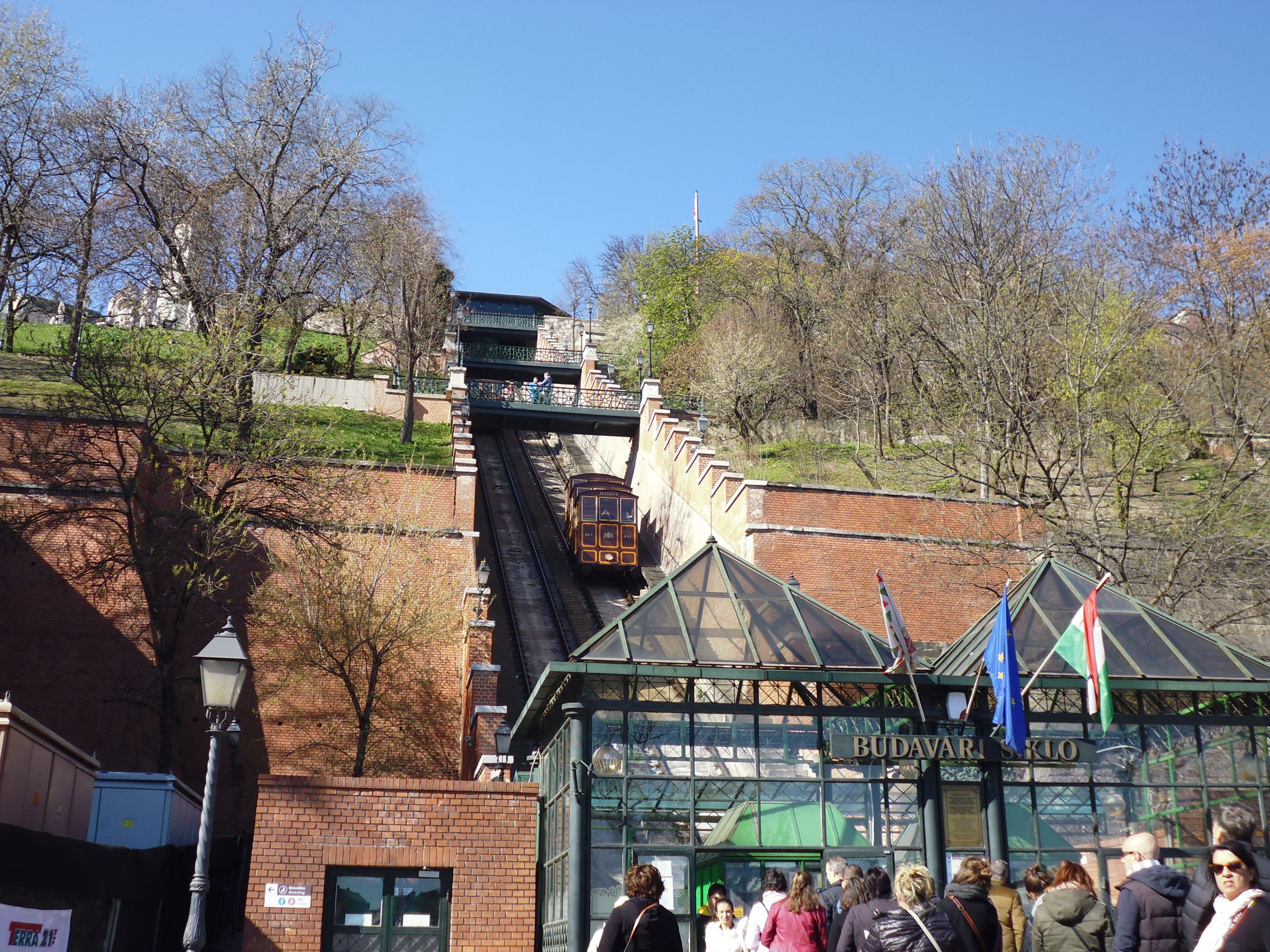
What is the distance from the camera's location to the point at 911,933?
20.2 ft

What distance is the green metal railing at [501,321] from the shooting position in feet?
229

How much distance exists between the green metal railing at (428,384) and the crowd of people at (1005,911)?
1338 inches

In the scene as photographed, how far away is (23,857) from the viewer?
9359 millimetres

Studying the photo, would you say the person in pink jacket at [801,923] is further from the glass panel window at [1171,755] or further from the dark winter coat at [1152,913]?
the glass panel window at [1171,755]

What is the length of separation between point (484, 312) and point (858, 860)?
63.1 metres

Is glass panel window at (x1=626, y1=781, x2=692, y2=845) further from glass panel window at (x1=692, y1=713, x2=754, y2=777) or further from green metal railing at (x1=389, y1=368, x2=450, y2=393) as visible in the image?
green metal railing at (x1=389, y1=368, x2=450, y2=393)

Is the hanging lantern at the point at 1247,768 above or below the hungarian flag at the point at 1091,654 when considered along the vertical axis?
below

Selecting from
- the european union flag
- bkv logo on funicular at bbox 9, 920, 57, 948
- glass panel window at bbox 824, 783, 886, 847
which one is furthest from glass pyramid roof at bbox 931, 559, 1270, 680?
bkv logo on funicular at bbox 9, 920, 57, 948

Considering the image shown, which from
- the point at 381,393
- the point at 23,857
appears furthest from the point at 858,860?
the point at 381,393

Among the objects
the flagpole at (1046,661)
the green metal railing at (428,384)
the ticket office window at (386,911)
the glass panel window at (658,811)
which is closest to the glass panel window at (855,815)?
the glass panel window at (658,811)

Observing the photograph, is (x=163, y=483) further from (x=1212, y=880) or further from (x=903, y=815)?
(x=1212, y=880)

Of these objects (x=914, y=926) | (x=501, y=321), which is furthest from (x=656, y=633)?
(x=501, y=321)

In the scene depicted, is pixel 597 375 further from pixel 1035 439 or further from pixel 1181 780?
pixel 1181 780

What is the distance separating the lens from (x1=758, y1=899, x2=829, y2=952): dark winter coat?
26.5 ft
